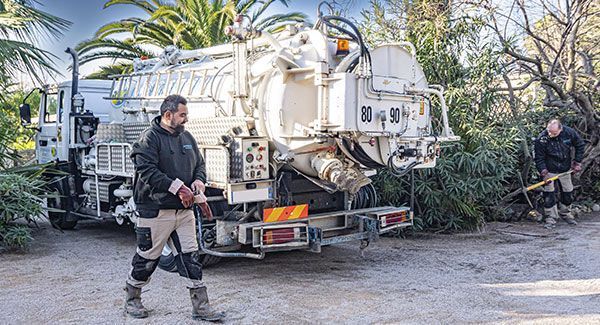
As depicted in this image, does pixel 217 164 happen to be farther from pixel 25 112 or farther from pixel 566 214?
pixel 566 214

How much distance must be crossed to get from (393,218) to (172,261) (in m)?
2.53

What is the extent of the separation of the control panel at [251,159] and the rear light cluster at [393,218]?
4.89 feet

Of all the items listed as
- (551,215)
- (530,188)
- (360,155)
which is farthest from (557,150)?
(360,155)

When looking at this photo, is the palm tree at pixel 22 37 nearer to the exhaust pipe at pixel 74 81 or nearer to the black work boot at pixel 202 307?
the exhaust pipe at pixel 74 81

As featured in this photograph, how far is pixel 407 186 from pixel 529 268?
7.99 feet

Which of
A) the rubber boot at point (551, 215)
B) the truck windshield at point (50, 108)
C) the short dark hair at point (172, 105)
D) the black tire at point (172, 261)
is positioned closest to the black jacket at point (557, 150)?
the rubber boot at point (551, 215)

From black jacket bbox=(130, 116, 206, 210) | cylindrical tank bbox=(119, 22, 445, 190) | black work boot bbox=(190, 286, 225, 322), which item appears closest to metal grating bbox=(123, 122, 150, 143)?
cylindrical tank bbox=(119, 22, 445, 190)

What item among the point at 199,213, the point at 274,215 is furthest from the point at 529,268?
the point at 199,213

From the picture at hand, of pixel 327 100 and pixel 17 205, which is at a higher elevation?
pixel 327 100

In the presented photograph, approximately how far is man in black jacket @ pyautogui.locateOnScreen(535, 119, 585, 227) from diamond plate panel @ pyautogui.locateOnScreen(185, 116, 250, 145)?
506cm

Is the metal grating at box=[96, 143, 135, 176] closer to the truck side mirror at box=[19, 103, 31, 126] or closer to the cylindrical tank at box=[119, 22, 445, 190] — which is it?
the cylindrical tank at box=[119, 22, 445, 190]

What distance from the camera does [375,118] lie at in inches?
245

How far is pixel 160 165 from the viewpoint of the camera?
16.6ft

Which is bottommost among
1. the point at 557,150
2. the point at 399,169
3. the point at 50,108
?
the point at 399,169
